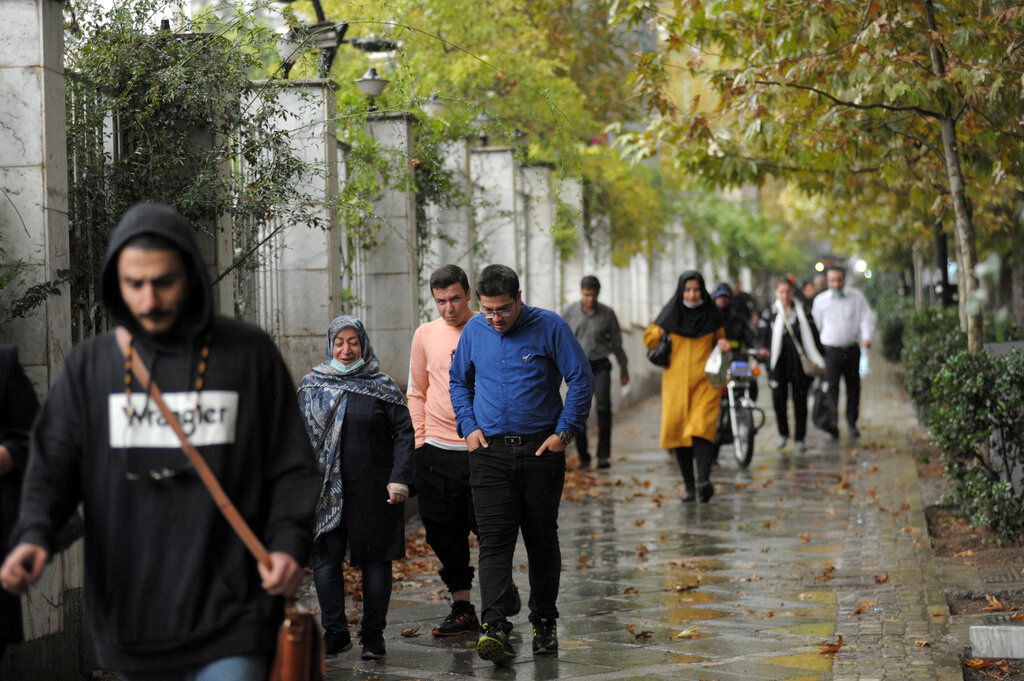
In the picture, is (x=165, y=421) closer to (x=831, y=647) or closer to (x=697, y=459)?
(x=831, y=647)

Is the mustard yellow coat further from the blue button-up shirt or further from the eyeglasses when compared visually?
the eyeglasses

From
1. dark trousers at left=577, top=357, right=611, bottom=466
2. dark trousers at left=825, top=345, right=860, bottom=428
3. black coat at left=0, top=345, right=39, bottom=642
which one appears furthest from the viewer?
dark trousers at left=825, top=345, right=860, bottom=428

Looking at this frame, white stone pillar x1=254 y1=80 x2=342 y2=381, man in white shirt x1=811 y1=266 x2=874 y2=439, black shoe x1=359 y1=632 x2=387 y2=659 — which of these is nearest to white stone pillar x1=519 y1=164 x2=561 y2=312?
man in white shirt x1=811 y1=266 x2=874 y2=439

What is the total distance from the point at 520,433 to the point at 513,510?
38 centimetres

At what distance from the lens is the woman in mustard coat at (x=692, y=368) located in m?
12.0

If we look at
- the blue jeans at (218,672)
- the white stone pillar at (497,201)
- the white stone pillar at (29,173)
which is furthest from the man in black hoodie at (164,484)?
the white stone pillar at (497,201)

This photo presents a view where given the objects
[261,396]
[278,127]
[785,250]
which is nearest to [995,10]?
[278,127]

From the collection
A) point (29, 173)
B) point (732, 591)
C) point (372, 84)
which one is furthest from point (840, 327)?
point (29, 173)

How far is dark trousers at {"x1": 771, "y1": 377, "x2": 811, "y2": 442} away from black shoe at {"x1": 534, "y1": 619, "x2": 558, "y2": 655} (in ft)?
32.9

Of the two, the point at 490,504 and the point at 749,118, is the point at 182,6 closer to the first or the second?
the point at 490,504

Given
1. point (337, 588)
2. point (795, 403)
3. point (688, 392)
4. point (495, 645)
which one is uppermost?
point (688, 392)

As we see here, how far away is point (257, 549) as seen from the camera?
3451 mm

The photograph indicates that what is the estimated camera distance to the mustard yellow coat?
39.5 ft

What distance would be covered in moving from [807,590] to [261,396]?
18.0 feet
